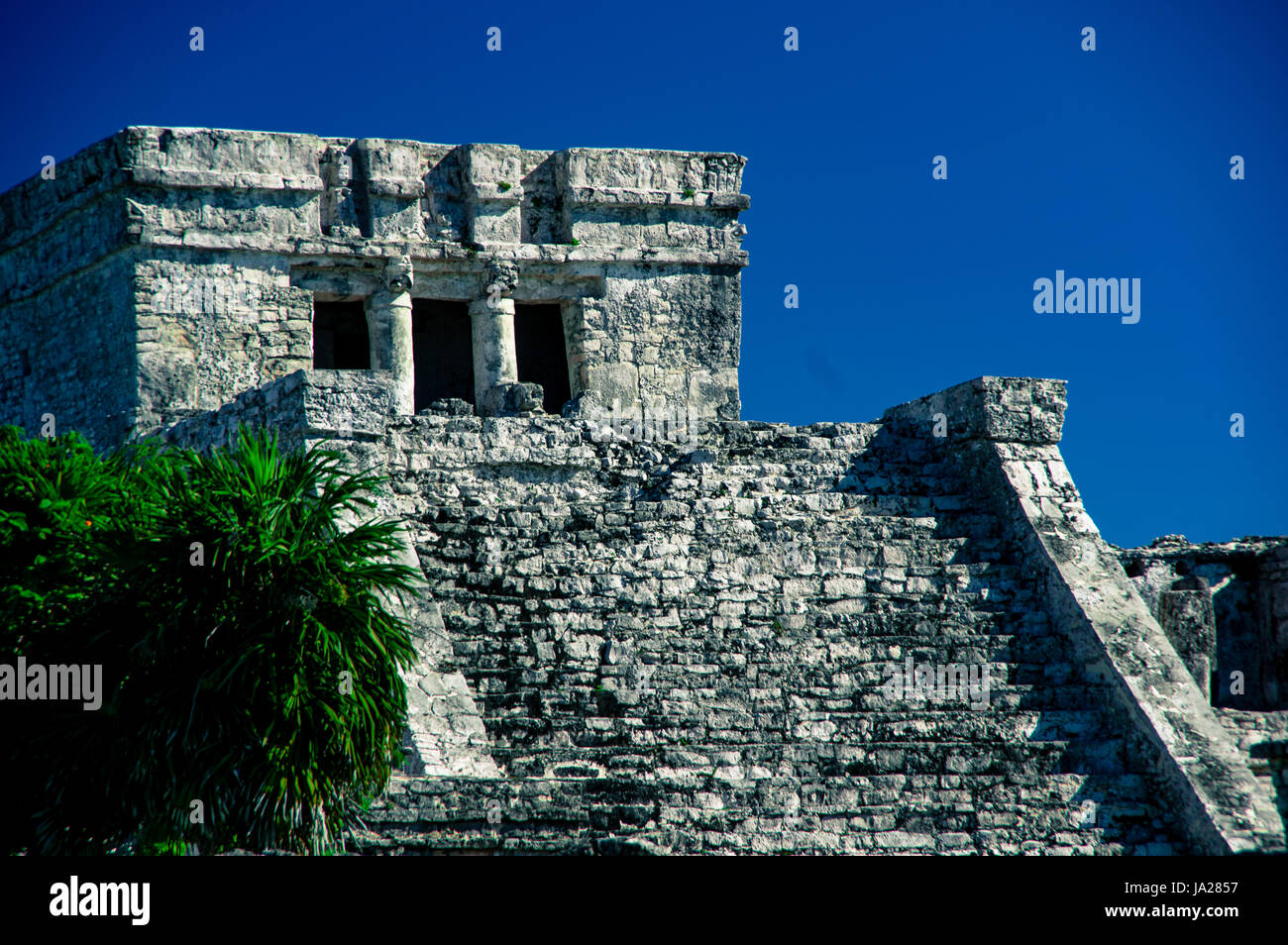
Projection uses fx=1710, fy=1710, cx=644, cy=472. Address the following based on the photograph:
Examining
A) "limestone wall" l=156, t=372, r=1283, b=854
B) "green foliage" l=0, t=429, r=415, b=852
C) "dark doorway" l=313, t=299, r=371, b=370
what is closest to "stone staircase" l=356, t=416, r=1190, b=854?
"limestone wall" l=156, t=372, r=1283, b=854

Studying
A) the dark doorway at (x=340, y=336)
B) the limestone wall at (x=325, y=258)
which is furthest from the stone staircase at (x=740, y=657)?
the dark doorway at (x=340, y=336)

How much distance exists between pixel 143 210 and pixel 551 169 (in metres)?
4.39

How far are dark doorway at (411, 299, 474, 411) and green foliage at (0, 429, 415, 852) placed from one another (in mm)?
8668

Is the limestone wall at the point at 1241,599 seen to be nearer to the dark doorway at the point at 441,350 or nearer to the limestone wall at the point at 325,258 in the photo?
the limestone wall at the point at 325,258

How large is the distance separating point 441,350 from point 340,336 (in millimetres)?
1119

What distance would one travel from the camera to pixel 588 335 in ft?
60.5

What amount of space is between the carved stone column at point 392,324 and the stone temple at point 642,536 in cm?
4

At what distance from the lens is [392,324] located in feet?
58.2

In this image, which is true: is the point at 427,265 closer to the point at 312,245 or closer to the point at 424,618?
the point at 312,245

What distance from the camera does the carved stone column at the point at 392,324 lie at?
17672 millimetres

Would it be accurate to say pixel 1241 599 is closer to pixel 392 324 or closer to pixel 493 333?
pixel 493 333

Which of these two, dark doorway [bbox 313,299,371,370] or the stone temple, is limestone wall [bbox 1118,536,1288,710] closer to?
the stone temple

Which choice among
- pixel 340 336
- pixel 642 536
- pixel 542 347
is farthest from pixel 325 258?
pixel 642 536

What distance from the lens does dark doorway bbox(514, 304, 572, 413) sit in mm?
19141
